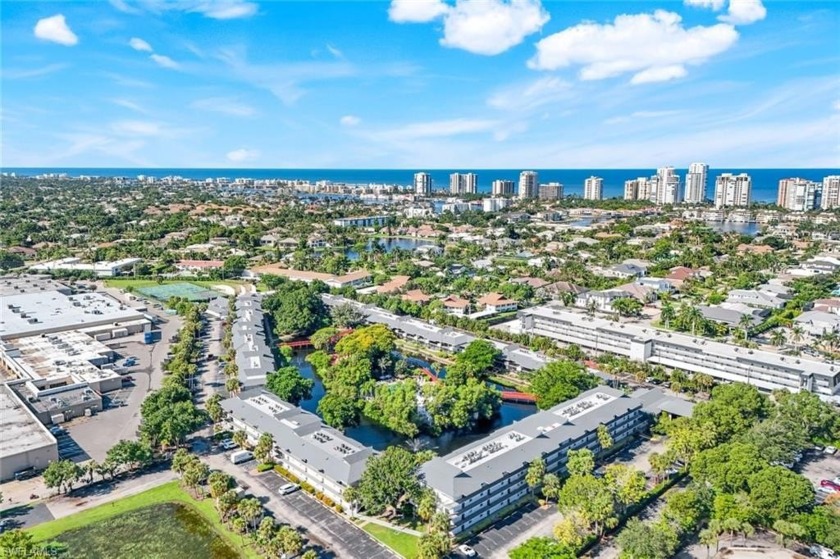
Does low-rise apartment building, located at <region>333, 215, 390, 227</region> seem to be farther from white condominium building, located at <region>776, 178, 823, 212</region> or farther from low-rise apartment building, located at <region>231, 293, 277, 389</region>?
white condominium building, located at <region>776, 178, 823, 212</region>

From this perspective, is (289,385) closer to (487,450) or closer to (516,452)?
(487,450)

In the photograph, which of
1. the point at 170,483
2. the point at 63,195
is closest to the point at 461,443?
the point at 170,483

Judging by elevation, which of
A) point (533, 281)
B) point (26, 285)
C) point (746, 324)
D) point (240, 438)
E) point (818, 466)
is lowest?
point (818, 466)

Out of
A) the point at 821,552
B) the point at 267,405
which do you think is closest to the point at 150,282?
the point at 267,405

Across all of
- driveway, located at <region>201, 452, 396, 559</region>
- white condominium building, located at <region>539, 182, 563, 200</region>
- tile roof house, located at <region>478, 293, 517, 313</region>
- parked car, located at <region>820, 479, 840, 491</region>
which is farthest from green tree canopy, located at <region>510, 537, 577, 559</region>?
white condominium building, located at <region>539, 182, 563, 200</region>

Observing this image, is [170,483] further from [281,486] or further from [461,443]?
[461,443]

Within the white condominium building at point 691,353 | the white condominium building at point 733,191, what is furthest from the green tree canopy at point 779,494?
the white condominium building at point 733,191

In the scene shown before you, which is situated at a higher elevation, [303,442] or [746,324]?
[746,324]
